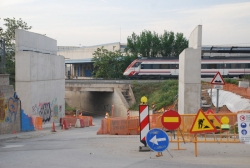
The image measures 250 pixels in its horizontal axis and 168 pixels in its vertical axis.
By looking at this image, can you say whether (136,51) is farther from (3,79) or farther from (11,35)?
(3,79)

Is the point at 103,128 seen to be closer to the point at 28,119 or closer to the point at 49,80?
the point at 28,119

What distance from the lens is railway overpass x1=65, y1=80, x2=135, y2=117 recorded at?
48906 mm

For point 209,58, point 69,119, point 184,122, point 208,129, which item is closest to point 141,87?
point 209,58

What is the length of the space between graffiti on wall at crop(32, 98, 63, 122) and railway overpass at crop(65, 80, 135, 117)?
13628 mm

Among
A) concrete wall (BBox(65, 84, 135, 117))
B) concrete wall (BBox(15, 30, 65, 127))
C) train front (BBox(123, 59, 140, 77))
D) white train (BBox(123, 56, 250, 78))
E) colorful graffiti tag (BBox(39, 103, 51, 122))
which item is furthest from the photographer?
train front (BBox(123, 59, 140, 77))

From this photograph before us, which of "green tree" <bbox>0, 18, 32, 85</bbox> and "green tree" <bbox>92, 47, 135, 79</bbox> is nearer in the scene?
"green tree" <bbox>0, 18, 32, 85</bbox>

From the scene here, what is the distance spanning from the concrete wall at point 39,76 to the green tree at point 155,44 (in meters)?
39.6

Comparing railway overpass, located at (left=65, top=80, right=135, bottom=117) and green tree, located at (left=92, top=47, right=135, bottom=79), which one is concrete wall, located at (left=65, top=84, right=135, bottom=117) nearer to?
railway overpass, located at (left=65, top=80, right=135, bottom=117)

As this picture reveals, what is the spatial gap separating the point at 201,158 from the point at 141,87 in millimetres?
39777

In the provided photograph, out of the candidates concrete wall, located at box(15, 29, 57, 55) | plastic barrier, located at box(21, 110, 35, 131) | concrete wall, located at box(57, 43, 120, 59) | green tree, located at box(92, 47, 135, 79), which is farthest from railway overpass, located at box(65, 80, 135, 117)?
concrete wall, located at box(57, 43, 120, 59)

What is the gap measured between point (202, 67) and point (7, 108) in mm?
35434

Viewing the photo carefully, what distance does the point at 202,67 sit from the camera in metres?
52.2

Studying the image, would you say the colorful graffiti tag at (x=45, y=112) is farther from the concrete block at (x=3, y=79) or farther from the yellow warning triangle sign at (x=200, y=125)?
the yellow warning triangle sign at (x=200, y=125)

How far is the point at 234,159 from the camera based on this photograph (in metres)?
10.9
